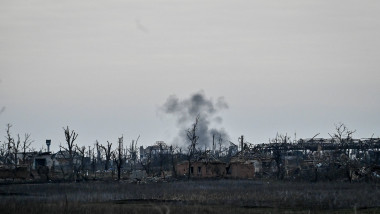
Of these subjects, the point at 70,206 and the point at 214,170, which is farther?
the point at 214,170

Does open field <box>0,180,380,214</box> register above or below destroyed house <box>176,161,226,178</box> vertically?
below

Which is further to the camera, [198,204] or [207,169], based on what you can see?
[207,169]

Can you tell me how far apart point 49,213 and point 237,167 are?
5218 cm

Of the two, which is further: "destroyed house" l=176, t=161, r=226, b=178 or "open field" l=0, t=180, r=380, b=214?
"destroyed house" l=176, t=161, r=226, b=178

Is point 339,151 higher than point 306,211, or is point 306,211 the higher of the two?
point 339,151

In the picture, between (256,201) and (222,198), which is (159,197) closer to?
(222,198)

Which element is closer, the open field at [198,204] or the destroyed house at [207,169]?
the open field at [198,204]

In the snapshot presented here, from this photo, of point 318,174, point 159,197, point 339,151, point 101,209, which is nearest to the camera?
point 101,209

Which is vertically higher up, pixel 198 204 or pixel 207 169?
pixel 207 169

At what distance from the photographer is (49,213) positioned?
89.4 feet

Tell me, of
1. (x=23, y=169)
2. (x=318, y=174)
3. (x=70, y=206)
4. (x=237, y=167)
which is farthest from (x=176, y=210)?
(x=237, y=167)

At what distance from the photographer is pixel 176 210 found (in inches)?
1138

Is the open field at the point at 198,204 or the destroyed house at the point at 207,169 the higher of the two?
the destroyed house at the point at 207,169

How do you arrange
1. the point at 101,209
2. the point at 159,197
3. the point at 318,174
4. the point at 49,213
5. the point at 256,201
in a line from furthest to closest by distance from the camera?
the point at 318,174 → the point at 159,197 → the point at 256,201 → the point at 101,209 → the point at 49,213
